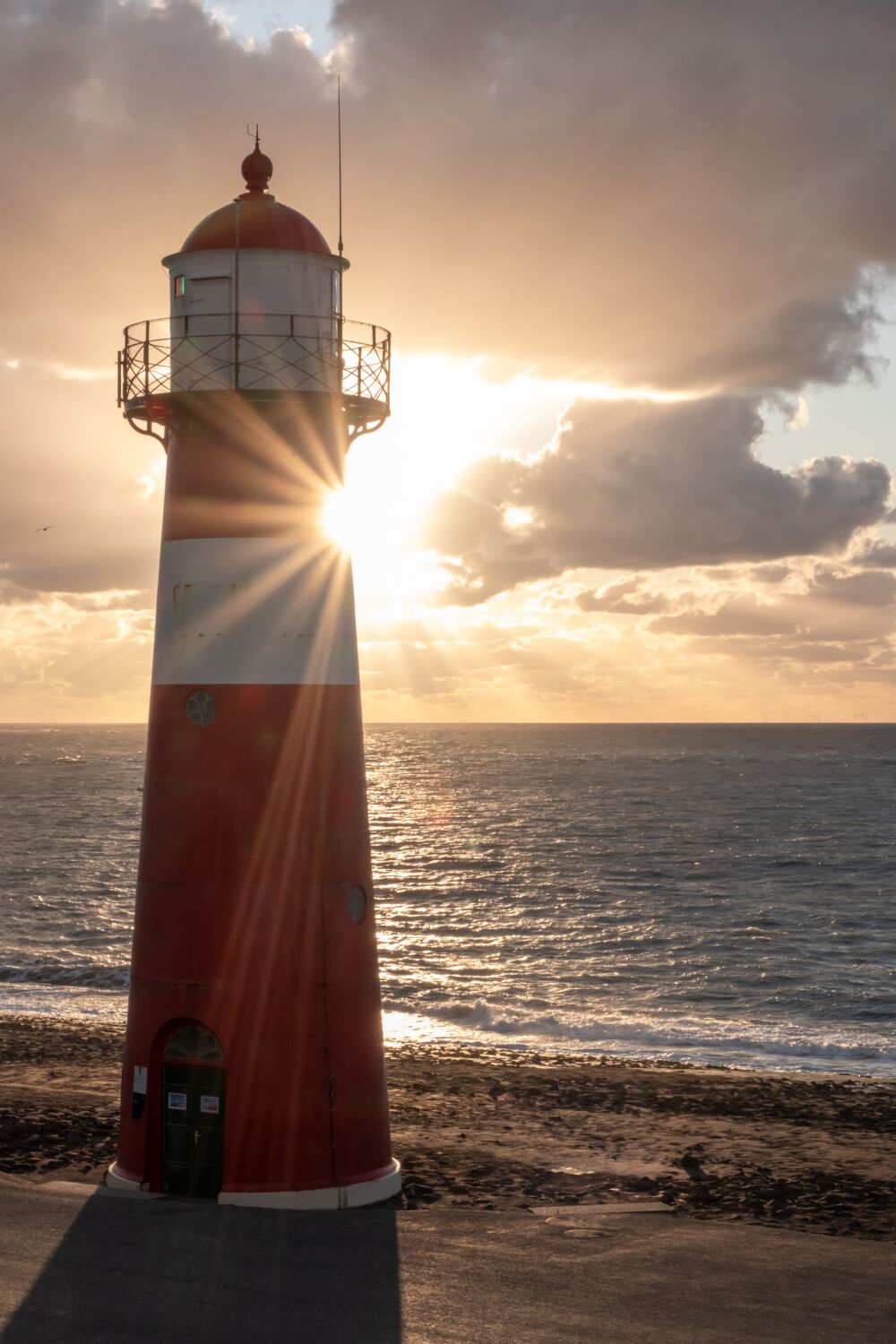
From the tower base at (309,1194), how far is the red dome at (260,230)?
8.89 m

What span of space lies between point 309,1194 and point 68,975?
23791 mm

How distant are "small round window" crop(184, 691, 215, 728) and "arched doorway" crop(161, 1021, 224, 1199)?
286 cm

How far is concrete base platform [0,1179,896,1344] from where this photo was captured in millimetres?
11336

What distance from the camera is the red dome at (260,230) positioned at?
13.4 metres

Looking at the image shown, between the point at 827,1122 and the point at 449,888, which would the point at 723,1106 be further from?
the point at 449,888

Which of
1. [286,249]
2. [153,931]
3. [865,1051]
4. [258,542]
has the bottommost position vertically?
[865,1051]

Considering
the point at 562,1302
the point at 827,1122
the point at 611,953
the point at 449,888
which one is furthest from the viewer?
the point at 449,888

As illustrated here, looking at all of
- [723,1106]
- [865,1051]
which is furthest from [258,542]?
[865,1051]

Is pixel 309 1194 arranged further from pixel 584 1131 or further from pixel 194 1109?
pixel 584 1131

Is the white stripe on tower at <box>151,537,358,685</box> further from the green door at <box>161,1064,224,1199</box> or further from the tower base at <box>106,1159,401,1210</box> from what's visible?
the tower base at <box>106,1159,401,1210</box>

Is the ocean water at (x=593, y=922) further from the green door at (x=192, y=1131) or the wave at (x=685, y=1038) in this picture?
the green door at (x=192, y=1131)

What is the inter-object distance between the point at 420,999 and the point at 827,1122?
12.5 meters

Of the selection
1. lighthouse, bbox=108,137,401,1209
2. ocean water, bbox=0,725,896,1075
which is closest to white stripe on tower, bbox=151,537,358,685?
lighthouse, bbox=108,137,401,1209

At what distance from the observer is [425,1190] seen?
15812 mm
